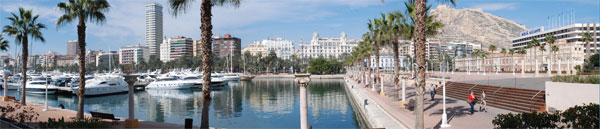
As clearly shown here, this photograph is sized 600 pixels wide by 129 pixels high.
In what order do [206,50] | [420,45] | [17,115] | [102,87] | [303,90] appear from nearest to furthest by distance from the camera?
[303,90] < [206,50] < [420,45] < [17,115] < [102,87]

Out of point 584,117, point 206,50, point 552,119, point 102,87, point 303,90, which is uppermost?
point 206,50

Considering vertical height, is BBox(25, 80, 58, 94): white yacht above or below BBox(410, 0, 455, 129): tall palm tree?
below

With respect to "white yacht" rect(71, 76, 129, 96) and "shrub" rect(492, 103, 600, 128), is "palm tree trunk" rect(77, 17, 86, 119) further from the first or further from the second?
"white yacht" rect(71, 76, 129, 96)

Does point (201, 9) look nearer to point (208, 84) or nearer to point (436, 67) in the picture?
point (208, 84)

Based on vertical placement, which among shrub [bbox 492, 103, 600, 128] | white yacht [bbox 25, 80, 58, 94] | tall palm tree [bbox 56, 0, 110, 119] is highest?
tall palm tree [bbox 56, 0, 110, 119]

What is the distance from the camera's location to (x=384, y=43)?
29391mm

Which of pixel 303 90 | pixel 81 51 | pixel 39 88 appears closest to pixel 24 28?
pixel 81 51

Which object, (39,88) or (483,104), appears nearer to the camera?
(483,104)

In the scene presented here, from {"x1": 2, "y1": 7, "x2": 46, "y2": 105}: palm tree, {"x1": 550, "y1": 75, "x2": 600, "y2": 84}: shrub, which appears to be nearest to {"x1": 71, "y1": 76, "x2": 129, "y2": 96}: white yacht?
{"x1": 2, "y1": 7, "x2": 46, "y2": 105}: palm tree

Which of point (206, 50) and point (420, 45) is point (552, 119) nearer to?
point (420, 45)

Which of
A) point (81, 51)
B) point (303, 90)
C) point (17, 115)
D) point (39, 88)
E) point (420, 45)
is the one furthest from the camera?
point (39, 88)

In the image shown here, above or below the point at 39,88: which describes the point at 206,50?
above

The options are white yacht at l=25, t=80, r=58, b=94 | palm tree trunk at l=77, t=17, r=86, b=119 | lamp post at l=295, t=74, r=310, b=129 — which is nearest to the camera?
lamp post at l=295, t=74, r=310, b=129

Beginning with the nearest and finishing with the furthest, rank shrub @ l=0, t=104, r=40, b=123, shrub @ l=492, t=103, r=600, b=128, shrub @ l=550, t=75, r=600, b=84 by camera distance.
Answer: shrub @ l=492, t=103, r=600, b=128, shrub @ l=0, t=104, r=40, b=123, shrub @ l=550, t=75, r=600, b=84
